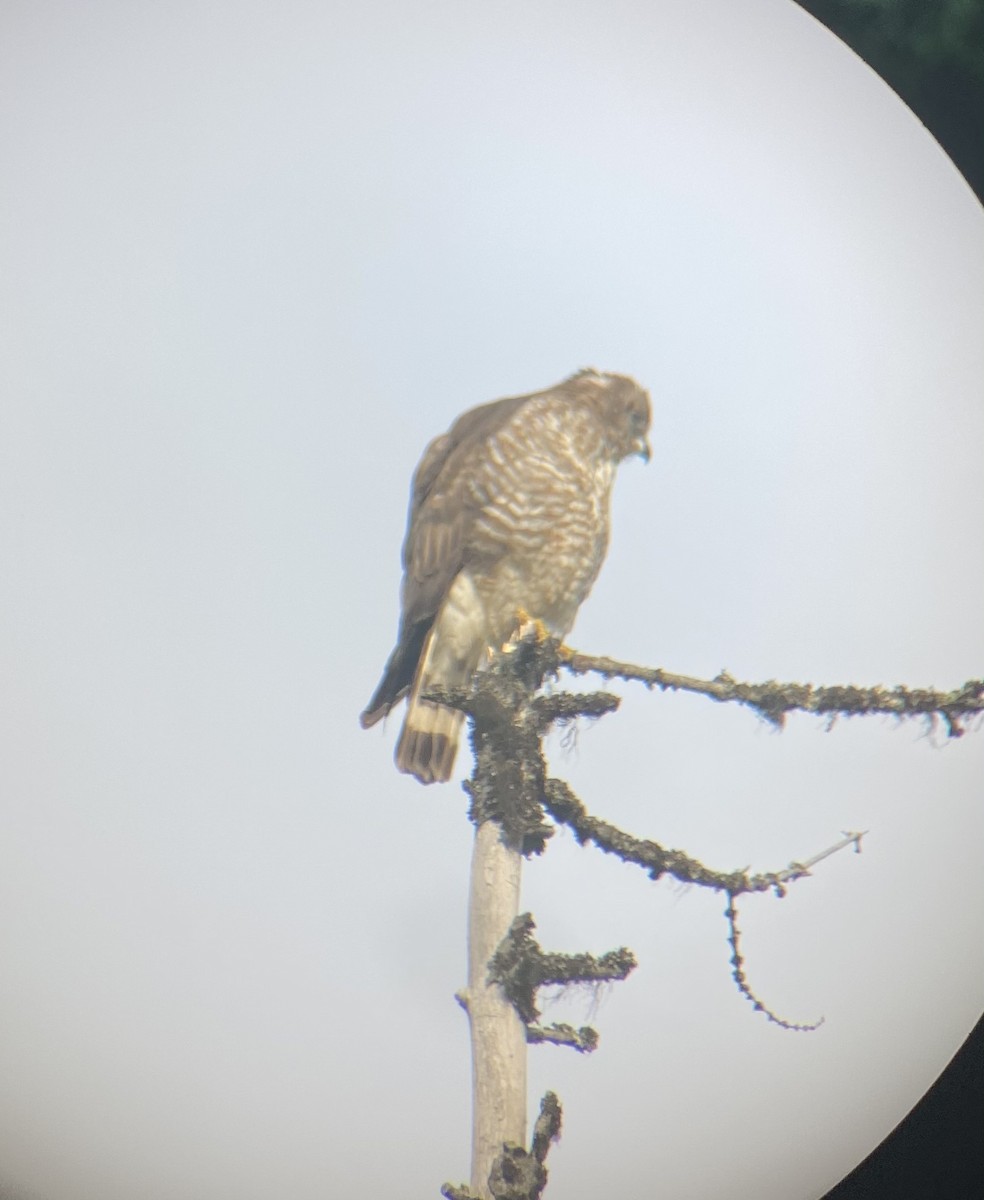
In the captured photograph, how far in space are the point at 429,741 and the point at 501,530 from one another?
0.70m

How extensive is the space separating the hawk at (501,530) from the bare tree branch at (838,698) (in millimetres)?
484

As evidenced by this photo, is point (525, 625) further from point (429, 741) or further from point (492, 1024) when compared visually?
point (492, 1024)

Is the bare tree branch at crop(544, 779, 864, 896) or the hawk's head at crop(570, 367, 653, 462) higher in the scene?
the hawk's head at crop(570, 367, 653, 462)

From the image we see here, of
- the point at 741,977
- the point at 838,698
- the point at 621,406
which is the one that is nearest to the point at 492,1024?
the point at 741,977

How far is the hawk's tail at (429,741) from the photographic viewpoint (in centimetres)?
252

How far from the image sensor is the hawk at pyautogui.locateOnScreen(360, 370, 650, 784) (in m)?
2.71

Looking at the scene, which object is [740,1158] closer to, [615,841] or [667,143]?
[615,841]

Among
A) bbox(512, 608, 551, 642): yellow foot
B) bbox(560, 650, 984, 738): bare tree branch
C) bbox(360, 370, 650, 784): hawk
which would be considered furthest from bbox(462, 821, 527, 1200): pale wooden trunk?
bbox(512, 608, 551, 642): yellow foot

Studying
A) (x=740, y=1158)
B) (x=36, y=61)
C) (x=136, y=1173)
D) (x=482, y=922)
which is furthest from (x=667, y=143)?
(x=136, y=1173)

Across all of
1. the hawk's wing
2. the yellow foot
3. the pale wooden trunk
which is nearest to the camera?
the pale wooden trunk

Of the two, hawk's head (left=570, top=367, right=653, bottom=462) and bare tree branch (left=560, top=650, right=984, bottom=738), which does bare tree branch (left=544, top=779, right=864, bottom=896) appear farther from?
hawk's head (left=570, top=367, right=653, bottom=462)

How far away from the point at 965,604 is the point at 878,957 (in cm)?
59

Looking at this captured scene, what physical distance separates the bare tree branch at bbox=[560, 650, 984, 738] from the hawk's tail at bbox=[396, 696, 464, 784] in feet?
1.28

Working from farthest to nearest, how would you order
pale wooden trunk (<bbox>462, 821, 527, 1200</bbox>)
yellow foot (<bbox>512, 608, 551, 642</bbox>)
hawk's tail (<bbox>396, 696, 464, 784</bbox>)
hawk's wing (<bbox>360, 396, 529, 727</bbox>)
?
yellow foot (<bbox>512, 608, 551, 642</bbox>) < hawk's wing (<bbox>360, 396, 529, 727</bbox>) < hawk's tail (<bbox>396, 696, 464, 784</bbox>) < pale wooden trunk (<bbox>462, 821, 527, 1200</bbox>)
